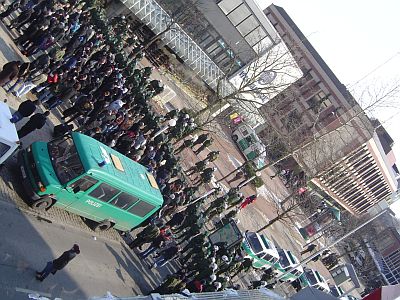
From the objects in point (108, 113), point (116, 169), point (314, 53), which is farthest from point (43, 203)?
point (314, 53)

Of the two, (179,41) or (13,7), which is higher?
(13,7)

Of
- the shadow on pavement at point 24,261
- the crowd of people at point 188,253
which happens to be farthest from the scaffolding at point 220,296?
the shadow on pavement at point 24,261

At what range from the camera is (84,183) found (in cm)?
1667

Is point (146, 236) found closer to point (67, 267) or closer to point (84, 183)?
point (84, 183)

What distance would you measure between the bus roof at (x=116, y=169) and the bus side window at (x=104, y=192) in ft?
0.76

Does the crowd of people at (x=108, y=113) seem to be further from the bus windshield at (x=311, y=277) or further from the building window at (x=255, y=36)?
the building window at (x=255, y=36)

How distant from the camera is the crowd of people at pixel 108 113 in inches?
793

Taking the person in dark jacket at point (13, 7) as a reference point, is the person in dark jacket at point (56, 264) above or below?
below

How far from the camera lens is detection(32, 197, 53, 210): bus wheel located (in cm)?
1613

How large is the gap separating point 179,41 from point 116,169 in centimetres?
2532

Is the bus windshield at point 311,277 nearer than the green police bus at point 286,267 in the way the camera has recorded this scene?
No

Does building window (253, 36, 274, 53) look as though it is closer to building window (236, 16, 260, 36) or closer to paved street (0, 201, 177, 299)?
building window (236, 16, 260, 36)

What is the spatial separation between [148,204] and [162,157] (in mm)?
4671

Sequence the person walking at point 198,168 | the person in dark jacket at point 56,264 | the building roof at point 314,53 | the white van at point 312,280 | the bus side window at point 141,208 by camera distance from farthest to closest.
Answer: the building roof at point 314,53
the white van at point 312,280
the person walking at point 198,168
the bus side window at point 141,208
the person in dark jacket at point 56,264
